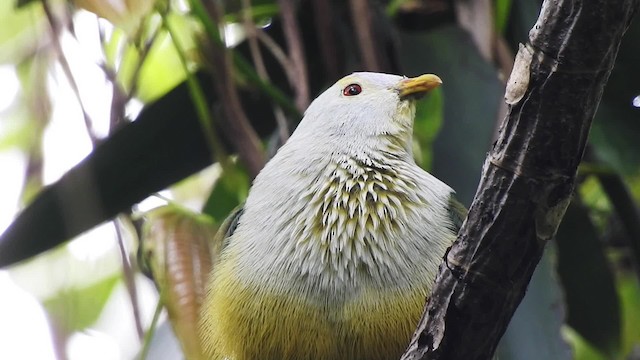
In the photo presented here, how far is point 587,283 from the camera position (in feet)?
11.8

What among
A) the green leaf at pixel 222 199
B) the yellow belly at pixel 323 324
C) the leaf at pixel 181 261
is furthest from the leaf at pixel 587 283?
the yellow belly at pixel 323 324

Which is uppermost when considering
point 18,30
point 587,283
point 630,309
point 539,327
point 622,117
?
point 18,30

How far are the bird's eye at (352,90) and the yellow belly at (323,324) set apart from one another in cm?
82

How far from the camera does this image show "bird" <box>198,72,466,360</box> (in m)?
2.13

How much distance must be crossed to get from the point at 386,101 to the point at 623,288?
2.18 metres

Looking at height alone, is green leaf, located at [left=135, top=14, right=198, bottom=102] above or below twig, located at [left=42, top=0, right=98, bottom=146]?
below

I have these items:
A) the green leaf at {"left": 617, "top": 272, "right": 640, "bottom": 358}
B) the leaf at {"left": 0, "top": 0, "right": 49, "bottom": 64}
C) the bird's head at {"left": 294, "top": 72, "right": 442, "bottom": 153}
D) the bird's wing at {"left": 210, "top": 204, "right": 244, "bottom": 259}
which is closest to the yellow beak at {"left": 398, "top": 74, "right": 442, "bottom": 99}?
the bird's head at {"left": 294, "top": 72, "right": 442, "bottom": 153}

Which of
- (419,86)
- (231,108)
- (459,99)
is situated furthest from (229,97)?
(459,99)

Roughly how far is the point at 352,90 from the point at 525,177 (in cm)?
131

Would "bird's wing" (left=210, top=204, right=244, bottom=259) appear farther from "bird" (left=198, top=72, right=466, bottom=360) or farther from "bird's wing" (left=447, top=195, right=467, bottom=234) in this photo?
"bird's wing" (left=447, top=195, right=467, bottom=234)

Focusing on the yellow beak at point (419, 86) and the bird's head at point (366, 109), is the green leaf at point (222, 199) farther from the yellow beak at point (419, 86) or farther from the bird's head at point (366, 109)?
the yellow beak at point (419, 86)

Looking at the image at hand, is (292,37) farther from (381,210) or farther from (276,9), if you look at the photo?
(381,210)

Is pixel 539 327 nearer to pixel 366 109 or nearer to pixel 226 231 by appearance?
pixel 366 109

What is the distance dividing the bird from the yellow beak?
209 millimetres
